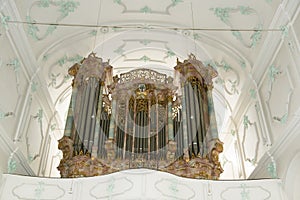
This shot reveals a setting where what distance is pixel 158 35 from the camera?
17.1 feet

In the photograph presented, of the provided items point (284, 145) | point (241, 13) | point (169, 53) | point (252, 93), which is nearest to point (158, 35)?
point (169, 53)

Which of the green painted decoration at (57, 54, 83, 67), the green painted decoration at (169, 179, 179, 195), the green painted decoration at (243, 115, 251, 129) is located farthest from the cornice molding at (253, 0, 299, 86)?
the green painted decoration at (57, 54, 83, 67)

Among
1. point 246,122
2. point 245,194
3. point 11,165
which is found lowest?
point 245,194

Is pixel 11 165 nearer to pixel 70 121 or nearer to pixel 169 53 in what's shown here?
pixel 70 121

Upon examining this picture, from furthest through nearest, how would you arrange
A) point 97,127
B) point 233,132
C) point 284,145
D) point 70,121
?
point 233,132 < point 70,121 < point 97,127 < point 284,145

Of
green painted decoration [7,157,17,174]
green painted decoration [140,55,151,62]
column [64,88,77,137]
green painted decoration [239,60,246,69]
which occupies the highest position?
green painted decoration [140,55,151,62]

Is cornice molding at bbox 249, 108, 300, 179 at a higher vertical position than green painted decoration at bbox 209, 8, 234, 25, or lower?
lower

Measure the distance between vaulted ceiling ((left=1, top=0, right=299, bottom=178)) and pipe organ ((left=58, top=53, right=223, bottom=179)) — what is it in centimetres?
33

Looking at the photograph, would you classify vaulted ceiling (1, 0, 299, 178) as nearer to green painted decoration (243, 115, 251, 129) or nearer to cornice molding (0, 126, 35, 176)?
green painted decoration (243, 115, 251, 129)

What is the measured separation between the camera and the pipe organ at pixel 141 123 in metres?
3.89

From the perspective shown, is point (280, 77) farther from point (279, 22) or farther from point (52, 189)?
point (52, 189)

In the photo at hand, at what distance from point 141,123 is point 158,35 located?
1.52 metres

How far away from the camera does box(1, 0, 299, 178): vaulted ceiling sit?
4184 mm

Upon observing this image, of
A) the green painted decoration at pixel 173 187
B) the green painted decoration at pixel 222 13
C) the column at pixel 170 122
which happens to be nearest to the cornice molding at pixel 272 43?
the green painted decoration at pixel 222 13
